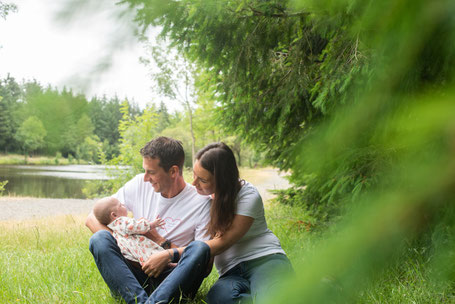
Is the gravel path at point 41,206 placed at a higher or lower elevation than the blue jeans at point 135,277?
lower

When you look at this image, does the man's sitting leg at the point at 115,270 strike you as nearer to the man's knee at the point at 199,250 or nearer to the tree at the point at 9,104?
the man's knee at the point at 199,250

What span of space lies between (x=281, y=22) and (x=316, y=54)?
735 millimetres

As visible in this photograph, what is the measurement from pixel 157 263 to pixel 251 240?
2.07 feet

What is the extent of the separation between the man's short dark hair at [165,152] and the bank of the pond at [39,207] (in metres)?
8.82

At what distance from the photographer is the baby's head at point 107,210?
2385 millimetres

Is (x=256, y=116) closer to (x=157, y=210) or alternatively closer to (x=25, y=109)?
(x=157, y=210)

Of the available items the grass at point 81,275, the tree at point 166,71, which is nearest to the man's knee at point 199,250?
the grass at point 81,275

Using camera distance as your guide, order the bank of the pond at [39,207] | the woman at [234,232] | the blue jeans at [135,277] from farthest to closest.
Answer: the bank of the pond at [39,207], the woman at [234,232], the blue jeans at [135,277]

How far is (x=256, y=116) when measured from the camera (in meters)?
3.70

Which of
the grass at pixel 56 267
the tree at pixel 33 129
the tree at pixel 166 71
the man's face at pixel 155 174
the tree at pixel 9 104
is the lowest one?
the grass at pixel 56 267

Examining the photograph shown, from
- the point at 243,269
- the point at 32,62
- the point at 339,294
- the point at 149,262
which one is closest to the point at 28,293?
the point at 149,262

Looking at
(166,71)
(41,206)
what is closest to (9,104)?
(166,71)

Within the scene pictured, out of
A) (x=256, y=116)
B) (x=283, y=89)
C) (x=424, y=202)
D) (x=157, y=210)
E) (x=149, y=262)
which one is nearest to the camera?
(x=424, y=202)

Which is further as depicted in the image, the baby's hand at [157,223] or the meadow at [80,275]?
the baby's hand at [157,223]
